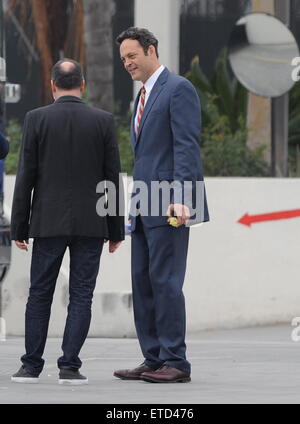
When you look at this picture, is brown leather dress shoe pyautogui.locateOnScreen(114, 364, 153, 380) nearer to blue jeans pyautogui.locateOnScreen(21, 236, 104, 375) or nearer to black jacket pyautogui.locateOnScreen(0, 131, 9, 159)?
blue jeans pyautogui.locateOnScreen(21, 236, 104, 375)

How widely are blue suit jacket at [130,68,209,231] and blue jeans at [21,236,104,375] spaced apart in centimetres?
45

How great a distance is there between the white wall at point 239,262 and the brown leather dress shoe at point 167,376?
3.60 metres

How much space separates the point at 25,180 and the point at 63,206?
25 cm

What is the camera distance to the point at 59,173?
815 centimetres

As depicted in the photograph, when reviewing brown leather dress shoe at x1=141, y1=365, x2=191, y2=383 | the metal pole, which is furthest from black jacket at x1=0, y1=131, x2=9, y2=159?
the metal pole

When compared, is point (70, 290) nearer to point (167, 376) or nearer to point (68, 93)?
point (167, 376)

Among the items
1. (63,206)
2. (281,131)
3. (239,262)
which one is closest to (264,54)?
(281,131)

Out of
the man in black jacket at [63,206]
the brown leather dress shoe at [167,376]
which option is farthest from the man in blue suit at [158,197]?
the man in black jacket at [63,206]

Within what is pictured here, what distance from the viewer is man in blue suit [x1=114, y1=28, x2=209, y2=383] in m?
8.21

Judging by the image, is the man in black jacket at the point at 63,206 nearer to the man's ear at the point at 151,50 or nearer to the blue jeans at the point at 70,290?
the blue jeans at the point at 70,290

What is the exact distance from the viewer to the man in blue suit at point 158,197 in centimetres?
821

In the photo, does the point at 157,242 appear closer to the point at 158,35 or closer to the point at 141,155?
the point at 141,155

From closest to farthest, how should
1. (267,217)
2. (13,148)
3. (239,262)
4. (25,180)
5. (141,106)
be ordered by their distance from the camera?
(25,180)
(141,106)
(239,262)
(267,217)
(13,148)
